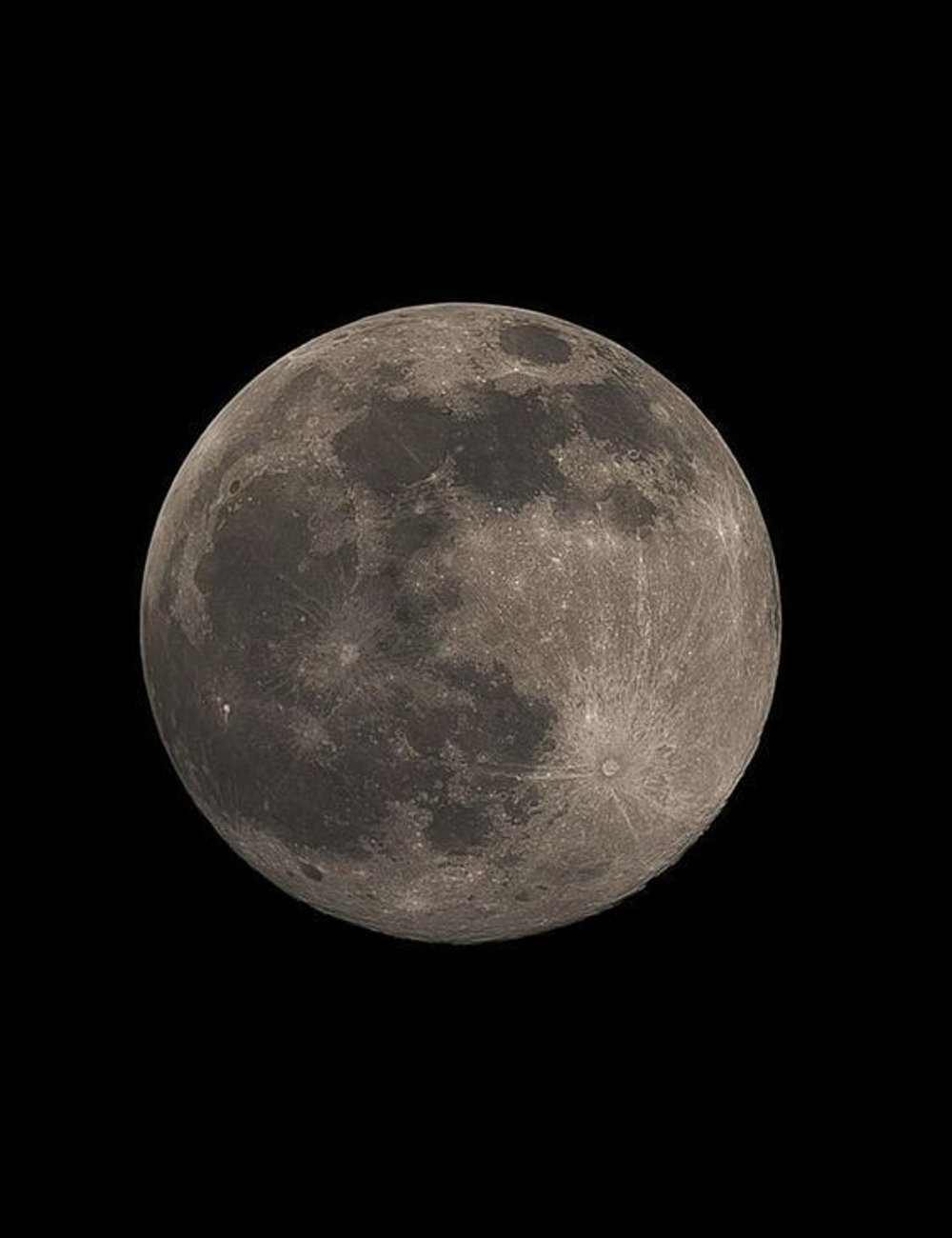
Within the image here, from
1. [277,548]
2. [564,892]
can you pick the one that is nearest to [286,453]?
[277,548]

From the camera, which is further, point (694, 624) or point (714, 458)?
point (714, 458)

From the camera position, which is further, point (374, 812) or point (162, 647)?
Answer: point (162, 647)

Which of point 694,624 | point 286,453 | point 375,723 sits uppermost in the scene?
point 286,453

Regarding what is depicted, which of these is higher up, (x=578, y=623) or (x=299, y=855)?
(x=578, y=623)

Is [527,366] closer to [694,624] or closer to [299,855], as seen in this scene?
[694,624]

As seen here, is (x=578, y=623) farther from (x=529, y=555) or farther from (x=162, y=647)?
(x=162, y=647)

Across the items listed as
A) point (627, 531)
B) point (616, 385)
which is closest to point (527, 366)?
point (616, 385)
